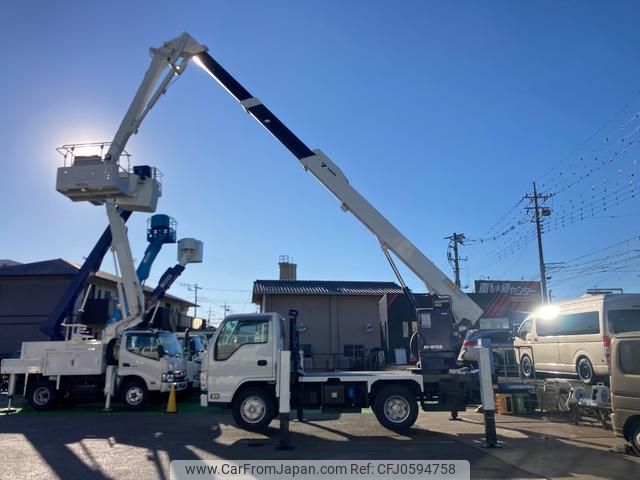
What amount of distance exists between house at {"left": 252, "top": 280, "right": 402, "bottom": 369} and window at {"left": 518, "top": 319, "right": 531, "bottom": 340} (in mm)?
16292

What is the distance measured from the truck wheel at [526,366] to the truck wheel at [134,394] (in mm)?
11395

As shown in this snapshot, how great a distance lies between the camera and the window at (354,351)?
3139cm

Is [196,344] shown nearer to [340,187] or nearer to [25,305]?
[340,187]

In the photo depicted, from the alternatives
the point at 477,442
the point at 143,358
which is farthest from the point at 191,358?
the point at 477,442

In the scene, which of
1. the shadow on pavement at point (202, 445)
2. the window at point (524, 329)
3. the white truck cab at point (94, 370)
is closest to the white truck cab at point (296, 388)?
the shadow on pavement at point (202, 445)

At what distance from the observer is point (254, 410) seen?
34.4 feet

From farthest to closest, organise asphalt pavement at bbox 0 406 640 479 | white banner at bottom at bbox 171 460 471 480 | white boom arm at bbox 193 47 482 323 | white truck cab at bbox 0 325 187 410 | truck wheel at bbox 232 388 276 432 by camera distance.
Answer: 1. white truck cab at bbox 0 325 187 410
2. white boom arm at bbox 193 47 482 323
3. truck wheel at bbox 232 388 276 432
4. asphalt pavement at bbox 0 406 640 479
5. white banner at bottom at bbox 171 460 471 480

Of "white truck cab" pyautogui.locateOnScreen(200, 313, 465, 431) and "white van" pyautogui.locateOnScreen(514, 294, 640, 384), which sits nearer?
"white truck cab" pyautogui.locateOnScreen(200, 313, 465, 431)

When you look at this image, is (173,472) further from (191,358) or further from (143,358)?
(191,358)

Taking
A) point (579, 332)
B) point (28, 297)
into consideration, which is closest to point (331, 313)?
point (28, 297)

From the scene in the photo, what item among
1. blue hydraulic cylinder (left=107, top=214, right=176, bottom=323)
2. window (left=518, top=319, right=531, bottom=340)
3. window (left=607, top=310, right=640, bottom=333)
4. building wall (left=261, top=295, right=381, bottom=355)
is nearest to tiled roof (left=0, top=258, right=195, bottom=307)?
blue hydraulic cylinder (left=107, top=214, right=176, bottom=323)

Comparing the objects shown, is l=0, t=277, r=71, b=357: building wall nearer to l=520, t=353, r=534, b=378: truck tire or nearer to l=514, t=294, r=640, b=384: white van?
l=520, t=353, r=534, b=378: truck tire

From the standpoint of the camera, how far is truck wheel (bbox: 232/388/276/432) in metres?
10.4

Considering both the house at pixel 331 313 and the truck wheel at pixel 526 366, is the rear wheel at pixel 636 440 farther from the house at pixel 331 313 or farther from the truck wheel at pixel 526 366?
the house at pixel 331 313
